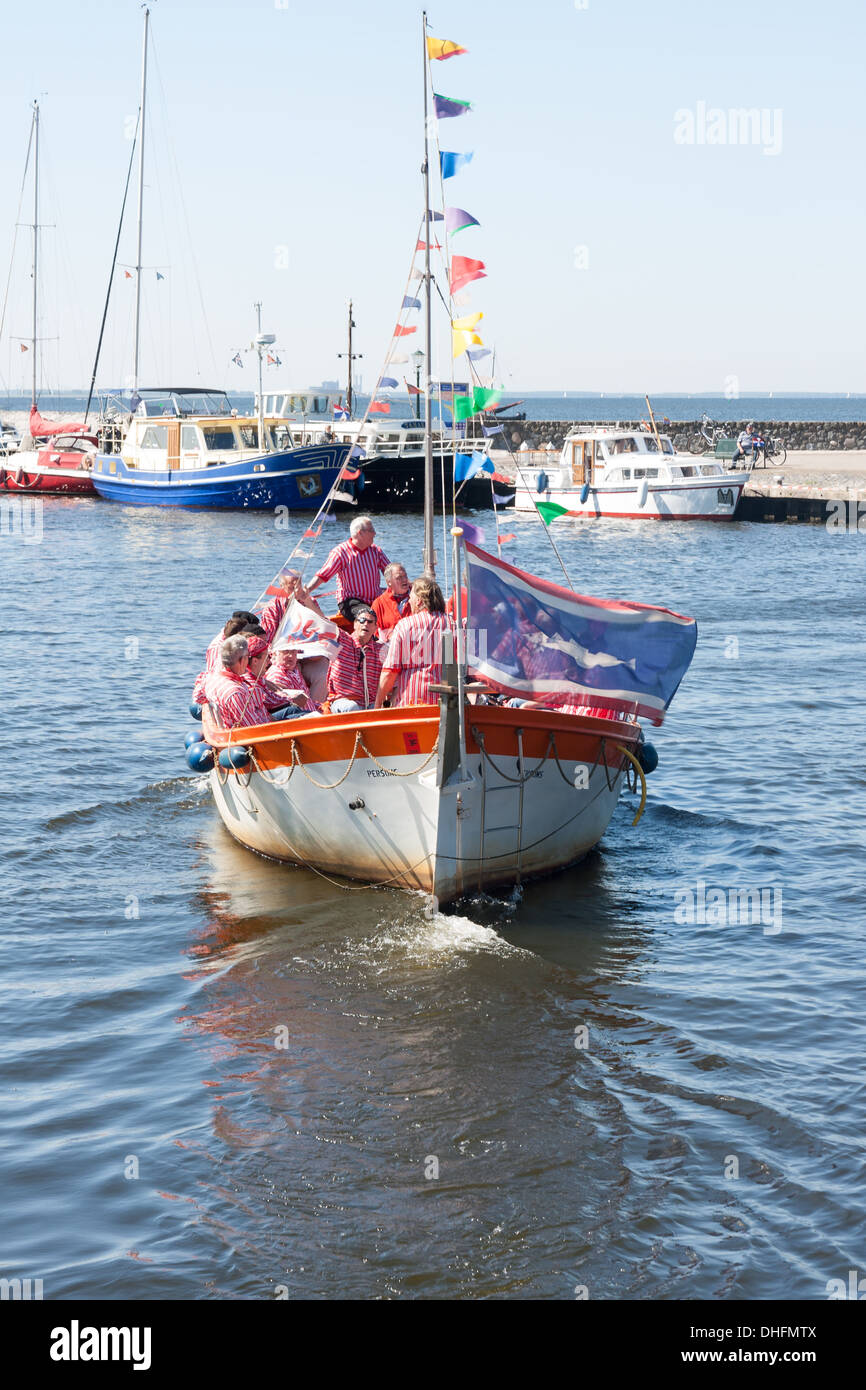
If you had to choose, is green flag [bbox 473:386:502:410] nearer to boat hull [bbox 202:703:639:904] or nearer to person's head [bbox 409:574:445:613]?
person's head [bbox 409:574:445:613]

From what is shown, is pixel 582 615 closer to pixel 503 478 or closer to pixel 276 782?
pixel 276 782

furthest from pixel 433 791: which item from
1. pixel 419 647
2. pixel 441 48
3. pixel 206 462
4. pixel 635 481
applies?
pixel 206 462

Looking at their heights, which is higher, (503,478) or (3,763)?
(503,478)

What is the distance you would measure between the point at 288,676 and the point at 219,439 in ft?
108

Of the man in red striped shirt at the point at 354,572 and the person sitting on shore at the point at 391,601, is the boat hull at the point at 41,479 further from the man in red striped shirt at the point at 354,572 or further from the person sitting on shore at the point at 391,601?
the person sitting on shore at the point at 391,601

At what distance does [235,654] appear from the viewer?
372 inches

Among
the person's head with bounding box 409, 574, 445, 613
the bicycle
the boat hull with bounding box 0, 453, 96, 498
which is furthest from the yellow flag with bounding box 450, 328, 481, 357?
the bicycle

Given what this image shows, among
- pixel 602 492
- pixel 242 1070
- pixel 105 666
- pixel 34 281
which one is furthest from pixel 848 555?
pixel 34 281

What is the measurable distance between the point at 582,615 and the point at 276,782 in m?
2.40

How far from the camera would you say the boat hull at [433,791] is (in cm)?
842

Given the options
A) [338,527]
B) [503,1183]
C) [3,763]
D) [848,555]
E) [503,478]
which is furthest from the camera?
[503,478]
